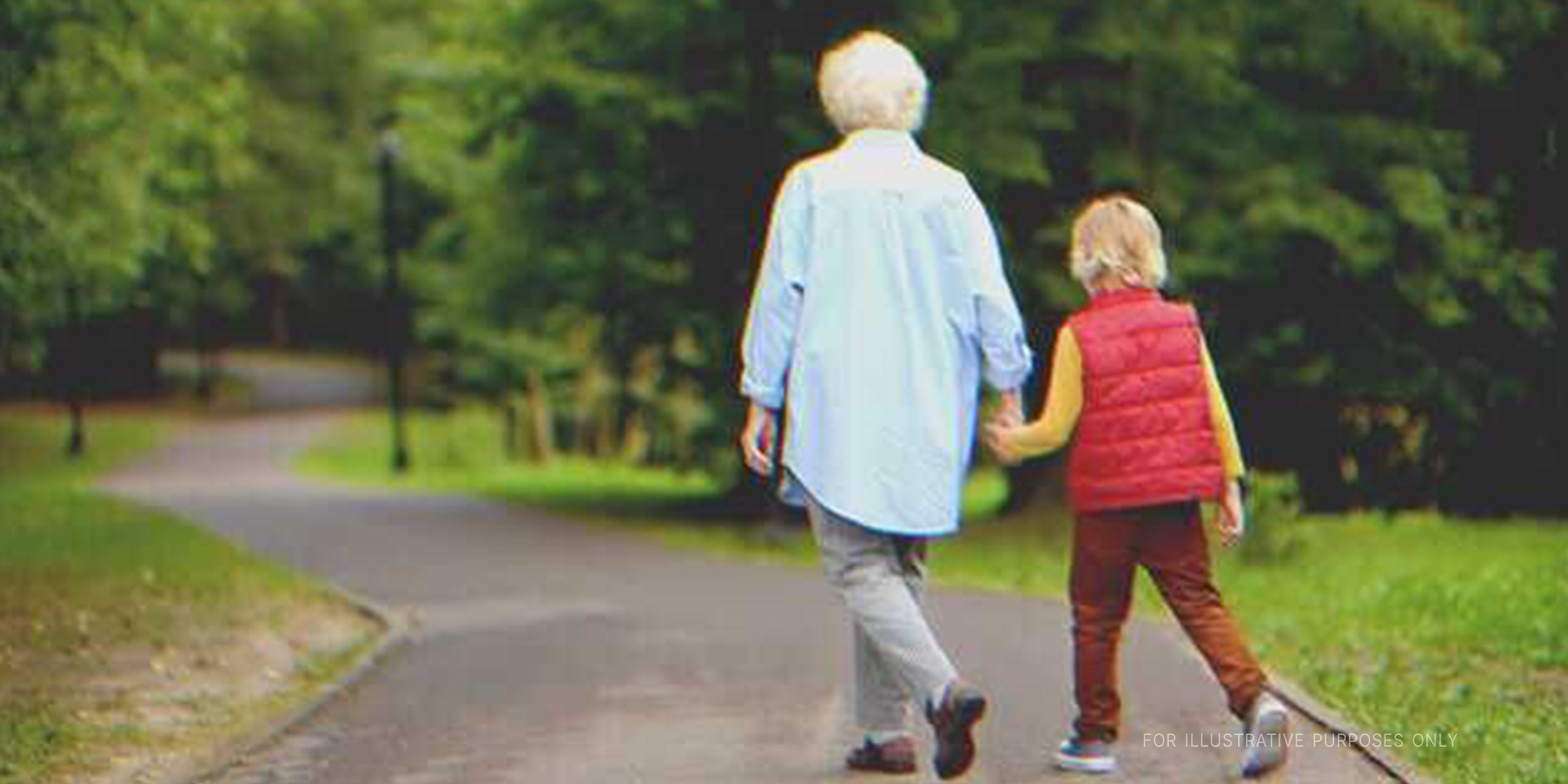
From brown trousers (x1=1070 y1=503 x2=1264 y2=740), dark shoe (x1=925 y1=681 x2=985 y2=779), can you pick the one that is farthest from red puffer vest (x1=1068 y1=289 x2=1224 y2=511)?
dark shoe (x1=925 y1=681 x2=985 y2=779)

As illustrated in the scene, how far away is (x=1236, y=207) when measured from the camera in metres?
20.0

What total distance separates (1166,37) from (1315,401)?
16.6 feet

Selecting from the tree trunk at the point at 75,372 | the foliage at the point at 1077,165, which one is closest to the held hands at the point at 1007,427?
the foliage at the point at 1077,165

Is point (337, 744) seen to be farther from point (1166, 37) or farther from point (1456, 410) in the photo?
point (1456, 410)

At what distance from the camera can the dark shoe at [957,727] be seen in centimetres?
656

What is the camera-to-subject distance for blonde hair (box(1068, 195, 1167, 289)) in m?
6.84

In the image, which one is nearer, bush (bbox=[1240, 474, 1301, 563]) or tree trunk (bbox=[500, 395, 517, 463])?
bush (bbox=[1240, 474, 1301, 563])

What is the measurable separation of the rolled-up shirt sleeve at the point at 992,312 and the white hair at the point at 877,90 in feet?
1.06

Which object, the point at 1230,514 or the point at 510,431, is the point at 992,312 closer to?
the point at 1230,514

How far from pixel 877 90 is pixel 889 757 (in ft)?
6.32

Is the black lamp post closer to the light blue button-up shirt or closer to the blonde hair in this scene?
the light blue button-up shirt

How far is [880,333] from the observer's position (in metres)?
6.77

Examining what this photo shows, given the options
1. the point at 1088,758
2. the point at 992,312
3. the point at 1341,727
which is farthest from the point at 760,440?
the point at 1341,727

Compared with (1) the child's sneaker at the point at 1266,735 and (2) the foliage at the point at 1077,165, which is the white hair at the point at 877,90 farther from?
(2) the foliage at the point at 1077,165
